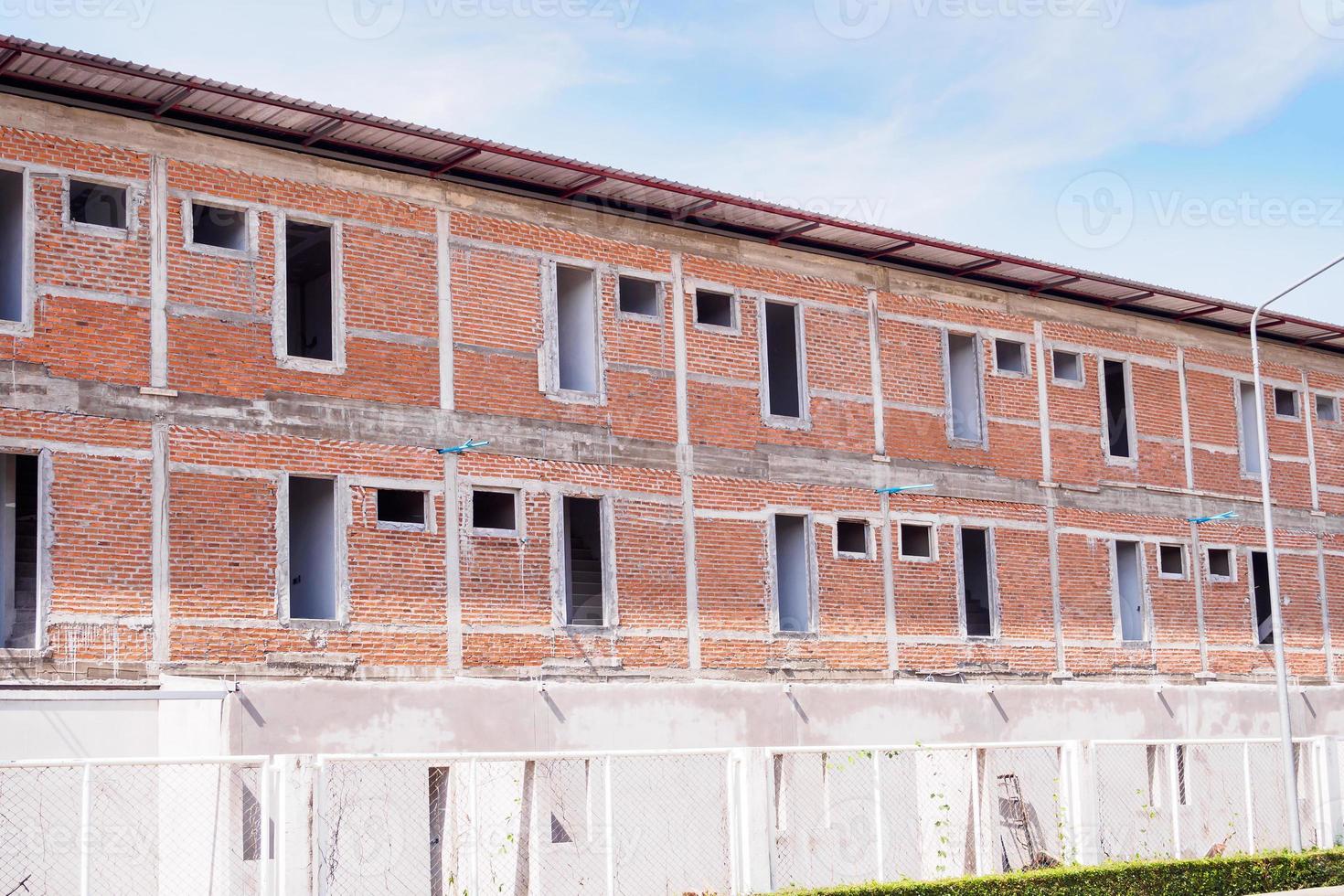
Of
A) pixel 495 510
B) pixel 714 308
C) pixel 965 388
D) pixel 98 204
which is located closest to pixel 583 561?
pixel 495 510

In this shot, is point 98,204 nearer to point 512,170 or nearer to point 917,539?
point 512,170

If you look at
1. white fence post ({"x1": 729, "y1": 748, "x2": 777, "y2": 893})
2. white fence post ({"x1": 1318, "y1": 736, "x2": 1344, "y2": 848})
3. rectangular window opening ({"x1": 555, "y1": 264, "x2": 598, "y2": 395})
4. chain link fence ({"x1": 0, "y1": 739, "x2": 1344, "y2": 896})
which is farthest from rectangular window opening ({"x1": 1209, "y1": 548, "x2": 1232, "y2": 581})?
white fence post ({"x1": 729, "y1": 748, "x2": 777, "y2": 893})

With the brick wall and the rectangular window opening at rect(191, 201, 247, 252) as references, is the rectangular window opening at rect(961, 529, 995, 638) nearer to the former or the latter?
the brick wall

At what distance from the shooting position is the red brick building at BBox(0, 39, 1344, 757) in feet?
62.5

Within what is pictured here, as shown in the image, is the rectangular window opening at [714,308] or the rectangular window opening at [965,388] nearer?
the rectangular window opening at [714,308]

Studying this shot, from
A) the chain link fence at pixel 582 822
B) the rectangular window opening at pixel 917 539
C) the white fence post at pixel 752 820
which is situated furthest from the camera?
the rectangular window opening at pixel 917 539

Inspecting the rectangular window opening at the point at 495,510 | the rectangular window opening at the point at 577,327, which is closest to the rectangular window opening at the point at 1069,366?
the rectangular window opening at the point at 577,327

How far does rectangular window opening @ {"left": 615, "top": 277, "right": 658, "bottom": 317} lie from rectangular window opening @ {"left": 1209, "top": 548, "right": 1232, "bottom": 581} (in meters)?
13.0

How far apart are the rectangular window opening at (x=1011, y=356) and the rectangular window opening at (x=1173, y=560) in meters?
4.62

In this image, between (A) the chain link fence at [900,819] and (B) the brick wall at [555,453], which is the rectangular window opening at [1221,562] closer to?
(B) the brick wall at [555,453]

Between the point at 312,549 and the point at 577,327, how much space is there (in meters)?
5.20

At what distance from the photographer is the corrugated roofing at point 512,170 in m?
18.9

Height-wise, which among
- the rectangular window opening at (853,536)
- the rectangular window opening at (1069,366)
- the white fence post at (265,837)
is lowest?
the white fence post at (265,837)

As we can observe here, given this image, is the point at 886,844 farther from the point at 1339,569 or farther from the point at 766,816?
the point at 1339,569
